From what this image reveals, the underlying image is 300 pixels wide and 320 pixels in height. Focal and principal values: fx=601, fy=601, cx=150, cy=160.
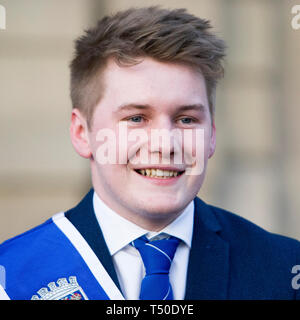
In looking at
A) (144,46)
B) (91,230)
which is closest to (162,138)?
(144,46)

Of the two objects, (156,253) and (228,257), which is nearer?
(156,253)

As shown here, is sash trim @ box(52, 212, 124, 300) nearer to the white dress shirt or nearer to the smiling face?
the white dress shirt

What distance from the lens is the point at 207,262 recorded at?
74.9 inches

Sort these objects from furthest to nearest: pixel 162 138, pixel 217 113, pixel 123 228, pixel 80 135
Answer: pixel 217 113 < pixel 80 135 < pixel 123 228 < pixel 162 138

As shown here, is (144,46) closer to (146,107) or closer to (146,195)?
(146,107)

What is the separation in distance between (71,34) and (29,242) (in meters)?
2.32

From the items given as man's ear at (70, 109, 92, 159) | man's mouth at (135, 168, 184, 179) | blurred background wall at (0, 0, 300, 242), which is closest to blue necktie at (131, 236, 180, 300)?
man's mouth at (135, 168, 184, 179)

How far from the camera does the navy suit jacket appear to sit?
6.10 ft

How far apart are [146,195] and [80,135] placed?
36cm

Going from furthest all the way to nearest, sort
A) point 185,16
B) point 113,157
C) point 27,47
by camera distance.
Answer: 1. point 27,47
2. point 185,16
3. point 113,157

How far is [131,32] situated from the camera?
72.9 inches

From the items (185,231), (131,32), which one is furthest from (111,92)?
(185,231)

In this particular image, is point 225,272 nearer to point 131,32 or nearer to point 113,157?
point 113,157

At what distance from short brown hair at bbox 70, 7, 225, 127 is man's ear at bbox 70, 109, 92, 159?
3 centimetres
